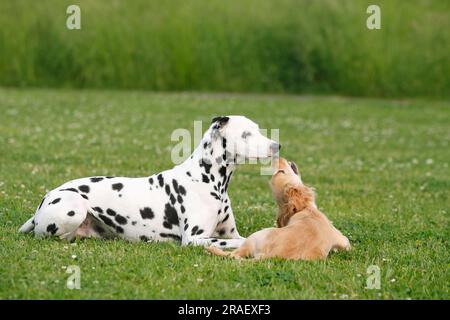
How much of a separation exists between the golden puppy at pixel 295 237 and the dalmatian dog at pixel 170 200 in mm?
489

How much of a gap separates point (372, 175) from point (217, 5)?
14872mm

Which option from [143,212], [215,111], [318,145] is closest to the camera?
[143,212]

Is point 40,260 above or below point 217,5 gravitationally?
below

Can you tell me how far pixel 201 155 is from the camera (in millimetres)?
8461

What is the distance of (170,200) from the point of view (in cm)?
841

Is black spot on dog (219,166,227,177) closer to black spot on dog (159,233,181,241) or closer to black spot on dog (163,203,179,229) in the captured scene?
black spot on dog (163,203,179,229)

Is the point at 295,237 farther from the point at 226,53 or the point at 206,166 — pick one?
the point at 226,53

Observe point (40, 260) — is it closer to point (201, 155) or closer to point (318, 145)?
point (201, 155)

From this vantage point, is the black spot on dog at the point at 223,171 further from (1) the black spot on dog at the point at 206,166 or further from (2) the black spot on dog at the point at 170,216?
(2) the black spot on dog at the point at 170,216

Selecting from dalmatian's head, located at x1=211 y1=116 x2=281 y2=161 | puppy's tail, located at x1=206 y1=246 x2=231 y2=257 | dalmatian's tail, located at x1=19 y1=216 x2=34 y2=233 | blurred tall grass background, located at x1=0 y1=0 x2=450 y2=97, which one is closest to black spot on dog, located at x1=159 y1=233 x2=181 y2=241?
puppy's tail, located at x1=206 y1=246 x2=231 y2=257

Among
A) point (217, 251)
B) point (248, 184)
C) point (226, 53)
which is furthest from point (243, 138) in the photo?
point (226, 53)

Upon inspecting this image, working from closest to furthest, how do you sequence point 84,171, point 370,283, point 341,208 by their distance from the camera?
1. point 370,283
2. point 341,208
3. point 84,171

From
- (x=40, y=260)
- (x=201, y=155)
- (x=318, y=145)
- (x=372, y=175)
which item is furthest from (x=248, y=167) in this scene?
(x=40, y=260)

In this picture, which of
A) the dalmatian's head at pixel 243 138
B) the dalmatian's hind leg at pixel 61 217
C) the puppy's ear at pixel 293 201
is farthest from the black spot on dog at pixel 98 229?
the puppy's ear at pixel 293 201
